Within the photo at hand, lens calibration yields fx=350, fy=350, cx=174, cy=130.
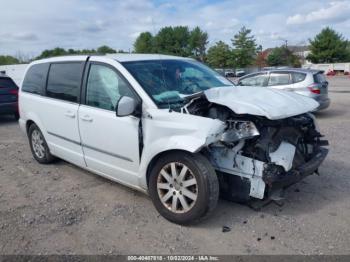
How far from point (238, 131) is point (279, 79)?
8406 mm

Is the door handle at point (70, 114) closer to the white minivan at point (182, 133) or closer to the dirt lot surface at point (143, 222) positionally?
the white minivan at point (182, 133)

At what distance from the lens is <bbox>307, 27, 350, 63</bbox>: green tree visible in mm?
69750

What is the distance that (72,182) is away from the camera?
5098mm

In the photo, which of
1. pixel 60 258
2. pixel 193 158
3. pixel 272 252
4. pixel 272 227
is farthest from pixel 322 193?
pixel 60 258

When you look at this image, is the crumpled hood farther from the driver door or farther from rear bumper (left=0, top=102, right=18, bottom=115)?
rear bumper (left=0, top=102, right=18, bottom=115)

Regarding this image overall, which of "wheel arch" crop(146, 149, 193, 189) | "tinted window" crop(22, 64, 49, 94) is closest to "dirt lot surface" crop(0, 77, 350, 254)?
"wheel arch" crop(146, 149, 193, 189)

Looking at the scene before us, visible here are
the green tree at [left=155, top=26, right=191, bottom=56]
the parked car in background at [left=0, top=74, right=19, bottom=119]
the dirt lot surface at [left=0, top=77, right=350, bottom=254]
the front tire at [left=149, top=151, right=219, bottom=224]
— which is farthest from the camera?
the green tree at [left=155, top=26, right=191, bottom=56]

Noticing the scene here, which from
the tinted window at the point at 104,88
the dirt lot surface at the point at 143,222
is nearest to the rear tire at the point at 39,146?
the dirt lot surface at the point at 143,222

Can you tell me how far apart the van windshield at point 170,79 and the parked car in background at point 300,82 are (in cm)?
625

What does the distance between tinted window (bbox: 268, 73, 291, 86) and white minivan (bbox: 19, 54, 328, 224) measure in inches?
276

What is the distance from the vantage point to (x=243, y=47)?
194ft

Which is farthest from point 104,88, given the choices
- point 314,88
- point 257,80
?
point 257,80

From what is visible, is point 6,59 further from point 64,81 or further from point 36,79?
point 64,81

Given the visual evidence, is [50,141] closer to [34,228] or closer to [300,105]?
[34,228]
